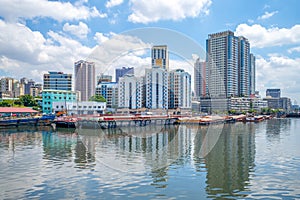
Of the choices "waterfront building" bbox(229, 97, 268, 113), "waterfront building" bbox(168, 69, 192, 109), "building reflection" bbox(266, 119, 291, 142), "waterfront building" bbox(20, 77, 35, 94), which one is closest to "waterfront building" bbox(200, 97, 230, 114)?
"waterfront building" bbox(229, 97, 268, 113)

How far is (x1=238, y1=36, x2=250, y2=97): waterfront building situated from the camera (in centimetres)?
11875

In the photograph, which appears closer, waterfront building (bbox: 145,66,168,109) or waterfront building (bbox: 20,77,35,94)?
waterfront building (bbox: 145,66,168,109)

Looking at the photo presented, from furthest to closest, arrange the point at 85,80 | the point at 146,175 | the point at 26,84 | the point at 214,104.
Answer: the point at 26,84
the point at 214,104
the point at 85,80
the point at 146,175

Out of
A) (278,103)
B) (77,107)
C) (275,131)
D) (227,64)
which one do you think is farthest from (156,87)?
(278,103)

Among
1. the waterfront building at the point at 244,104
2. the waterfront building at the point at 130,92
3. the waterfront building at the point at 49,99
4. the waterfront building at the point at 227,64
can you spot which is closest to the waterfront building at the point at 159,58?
the waterfront building at the point at 130,92

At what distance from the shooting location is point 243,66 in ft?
393

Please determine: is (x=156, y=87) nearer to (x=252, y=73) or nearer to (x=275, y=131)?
(x=275, y=131)

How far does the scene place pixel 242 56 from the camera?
119625 millimetres

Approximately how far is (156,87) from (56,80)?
3374 cm

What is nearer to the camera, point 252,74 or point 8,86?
point 8,86

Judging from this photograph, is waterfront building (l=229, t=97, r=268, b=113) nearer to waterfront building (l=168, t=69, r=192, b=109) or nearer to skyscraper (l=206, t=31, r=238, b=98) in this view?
skyscraper (l=206, t=31, r=238, b=98)

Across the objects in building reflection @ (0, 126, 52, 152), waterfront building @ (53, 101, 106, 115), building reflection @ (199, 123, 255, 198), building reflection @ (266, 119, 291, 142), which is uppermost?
waterfront building @ (53, 101, 106, 115)

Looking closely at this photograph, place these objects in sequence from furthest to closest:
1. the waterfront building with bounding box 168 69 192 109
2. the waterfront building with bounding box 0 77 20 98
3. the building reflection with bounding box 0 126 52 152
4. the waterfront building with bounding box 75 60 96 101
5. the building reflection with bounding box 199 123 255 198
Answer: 1. the waterfront building with bounding box 0 77 20 98
2. the waterfront building with bounding box 168 69 192 109
3. the waterfront building with bounding box 75 60 96 101
4. the building reflection with bounding box 0 126 52 152
5. the building reflection with bounding box 199 123 255 198

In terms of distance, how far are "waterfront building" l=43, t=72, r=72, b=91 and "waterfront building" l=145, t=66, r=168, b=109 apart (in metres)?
26.7
